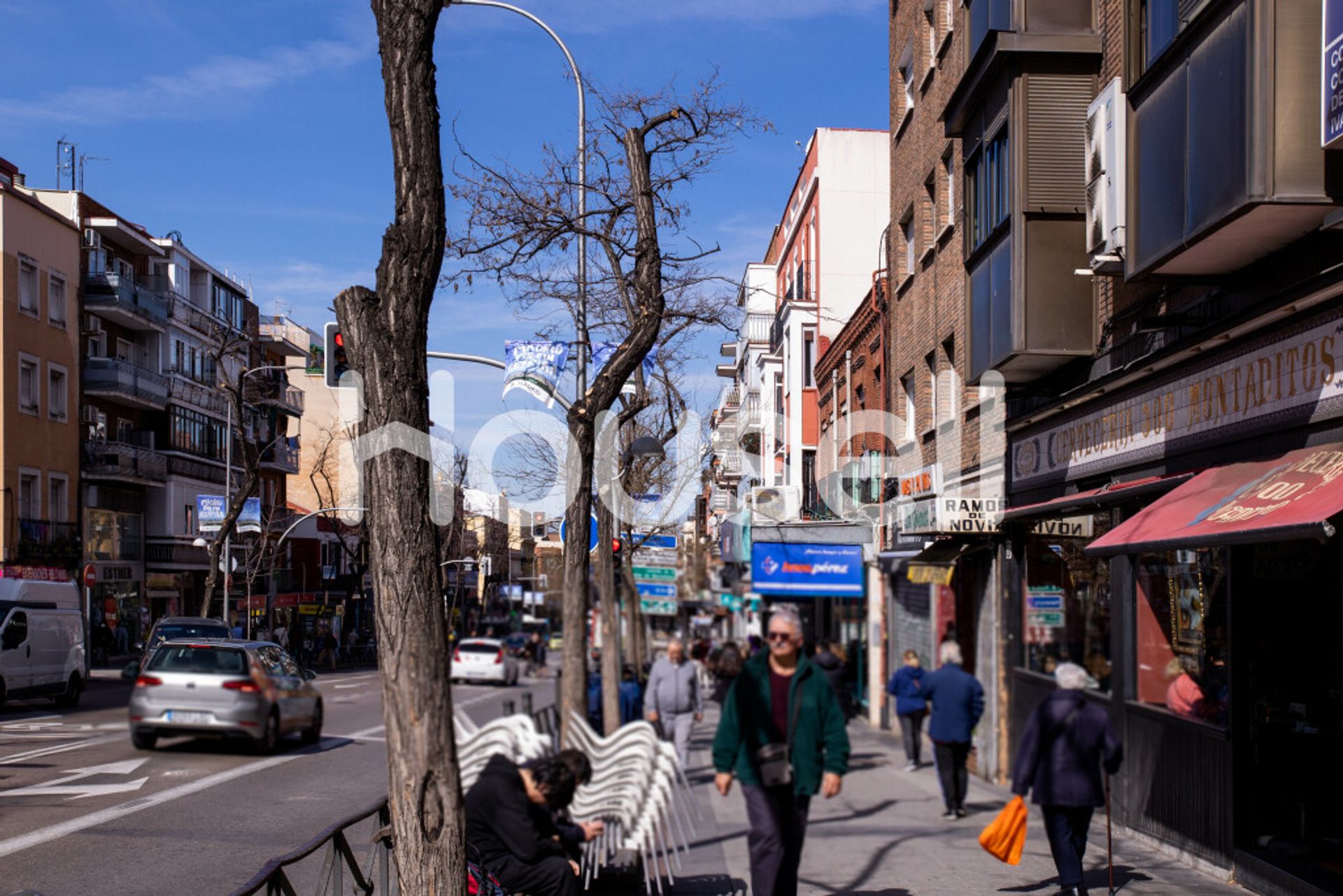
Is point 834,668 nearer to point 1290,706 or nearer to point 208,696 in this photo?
point 208,696

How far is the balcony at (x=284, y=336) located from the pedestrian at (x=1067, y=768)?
221 feet

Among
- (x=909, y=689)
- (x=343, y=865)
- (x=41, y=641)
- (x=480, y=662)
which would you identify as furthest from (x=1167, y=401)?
(x=480, y=662)

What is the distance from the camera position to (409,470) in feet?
17.6

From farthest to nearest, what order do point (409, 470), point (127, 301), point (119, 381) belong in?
point (127, 301)
point (119, 381)
point (409, 470)

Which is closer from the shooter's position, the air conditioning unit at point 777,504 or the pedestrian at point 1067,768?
the pedestrian at point 1067,768

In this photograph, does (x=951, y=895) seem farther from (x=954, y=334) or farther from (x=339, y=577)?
(x=339, y=577)

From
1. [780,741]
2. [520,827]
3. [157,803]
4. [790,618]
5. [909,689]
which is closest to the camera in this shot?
[520,827]

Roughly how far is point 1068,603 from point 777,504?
2633 cm

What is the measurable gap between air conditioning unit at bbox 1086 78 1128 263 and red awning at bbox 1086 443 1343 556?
2.26 metres

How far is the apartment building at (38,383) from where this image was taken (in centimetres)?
4734

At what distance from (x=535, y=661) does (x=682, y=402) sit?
131 feet

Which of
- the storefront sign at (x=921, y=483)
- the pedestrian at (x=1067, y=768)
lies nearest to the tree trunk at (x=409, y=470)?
the pedestrian at (x=1067, y=768)

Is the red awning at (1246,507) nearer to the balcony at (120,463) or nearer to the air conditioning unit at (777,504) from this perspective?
the air conditioning unit at (777,504)

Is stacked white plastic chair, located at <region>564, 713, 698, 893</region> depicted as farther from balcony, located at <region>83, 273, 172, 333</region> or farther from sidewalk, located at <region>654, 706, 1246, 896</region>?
balcony, located at <region>83, 273, 172, 333</region>
